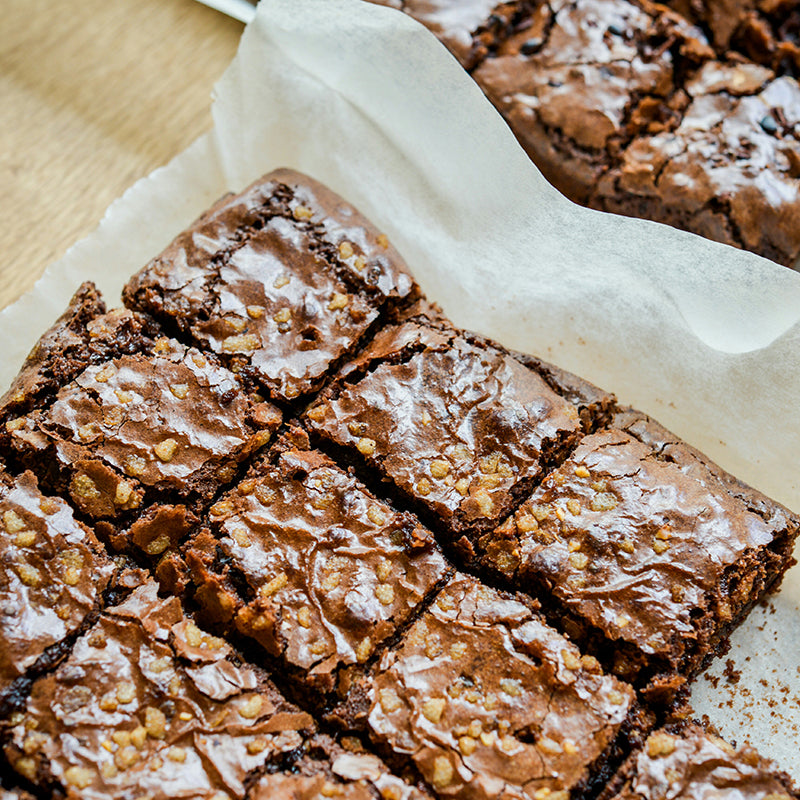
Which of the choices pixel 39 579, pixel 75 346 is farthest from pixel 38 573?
pixel 75 346

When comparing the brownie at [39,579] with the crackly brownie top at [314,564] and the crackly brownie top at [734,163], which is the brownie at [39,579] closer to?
the crackly brownie top at [314,564]

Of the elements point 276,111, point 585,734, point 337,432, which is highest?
point 276,111

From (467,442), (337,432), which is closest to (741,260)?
(467,442)

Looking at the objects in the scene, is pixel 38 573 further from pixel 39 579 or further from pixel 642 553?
pixel 642 553

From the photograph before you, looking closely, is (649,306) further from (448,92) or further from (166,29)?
(166,29)

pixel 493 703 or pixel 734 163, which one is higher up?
pixel 734 163

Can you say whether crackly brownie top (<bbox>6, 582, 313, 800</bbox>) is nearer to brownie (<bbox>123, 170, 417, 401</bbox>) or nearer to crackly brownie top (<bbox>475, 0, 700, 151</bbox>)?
brownie (<bbox>123, 170, 417, 401</bbox>)
